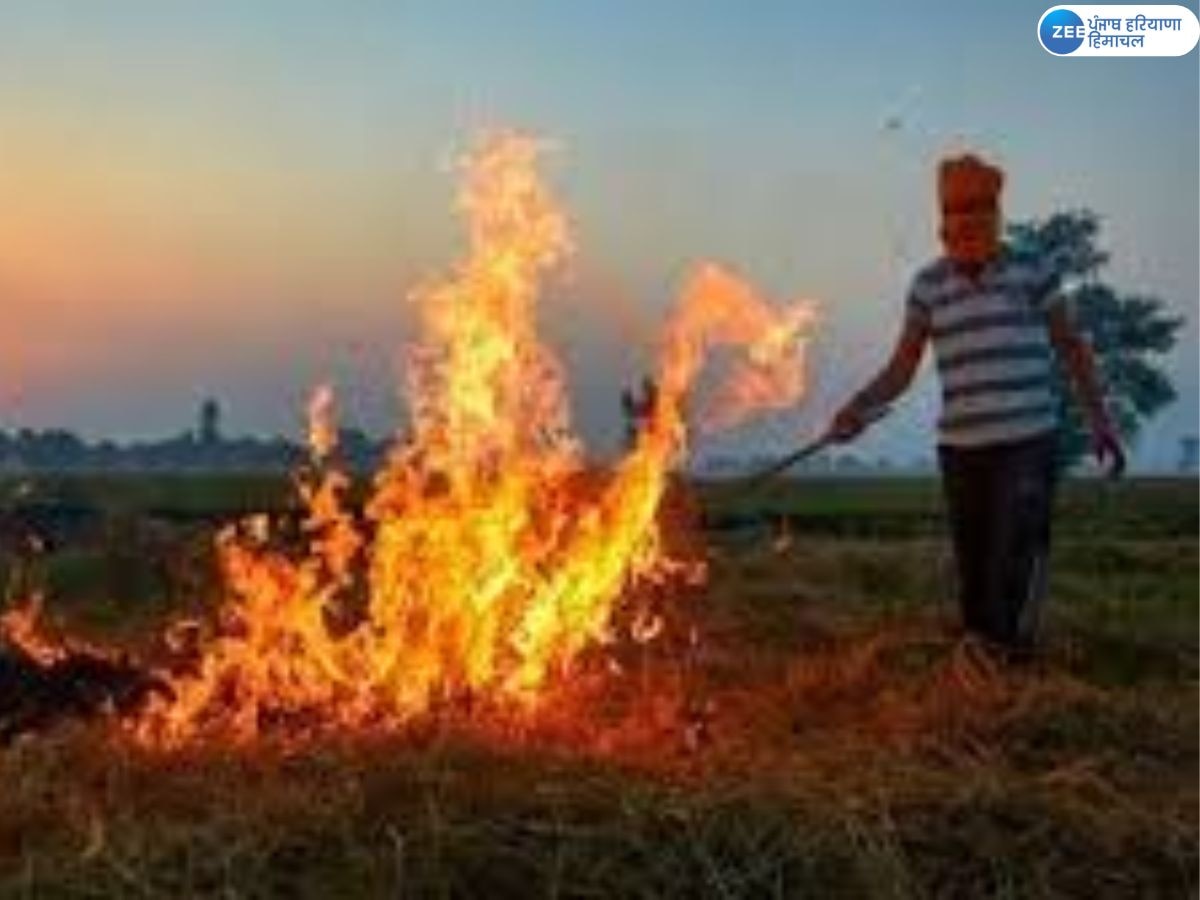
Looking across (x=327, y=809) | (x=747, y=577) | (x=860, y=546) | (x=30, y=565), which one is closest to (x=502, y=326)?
(x=327, y=809)

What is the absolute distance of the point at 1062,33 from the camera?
860 cm

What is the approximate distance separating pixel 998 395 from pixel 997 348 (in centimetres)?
17

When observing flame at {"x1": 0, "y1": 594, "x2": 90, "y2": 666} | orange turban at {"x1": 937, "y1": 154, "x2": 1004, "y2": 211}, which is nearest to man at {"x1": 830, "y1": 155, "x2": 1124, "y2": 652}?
orange turban at {"x1": 937, "y1": 154, "x2": 1004, "y2": 211}

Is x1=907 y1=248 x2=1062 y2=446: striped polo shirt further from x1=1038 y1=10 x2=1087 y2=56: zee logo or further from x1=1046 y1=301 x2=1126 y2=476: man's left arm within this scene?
x1=1038 y1=10 x2=1087 y2=56: zee logo

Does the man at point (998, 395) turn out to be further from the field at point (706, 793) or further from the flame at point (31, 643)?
the flame at point (31, 643)

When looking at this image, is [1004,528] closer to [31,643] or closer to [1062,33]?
[1062,33]

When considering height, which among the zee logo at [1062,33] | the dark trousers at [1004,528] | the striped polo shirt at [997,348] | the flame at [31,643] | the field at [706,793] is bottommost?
the field at [706,793]

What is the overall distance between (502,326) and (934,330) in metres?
1.61

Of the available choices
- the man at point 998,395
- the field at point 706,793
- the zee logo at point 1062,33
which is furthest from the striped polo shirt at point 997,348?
the zee logo at point 1062,33

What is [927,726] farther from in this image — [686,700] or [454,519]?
[454,519]

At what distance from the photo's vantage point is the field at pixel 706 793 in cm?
647

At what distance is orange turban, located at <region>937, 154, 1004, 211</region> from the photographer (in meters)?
9.88

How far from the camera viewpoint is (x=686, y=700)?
31.4ft

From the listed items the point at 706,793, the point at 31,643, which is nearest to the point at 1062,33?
the point at 706,793
